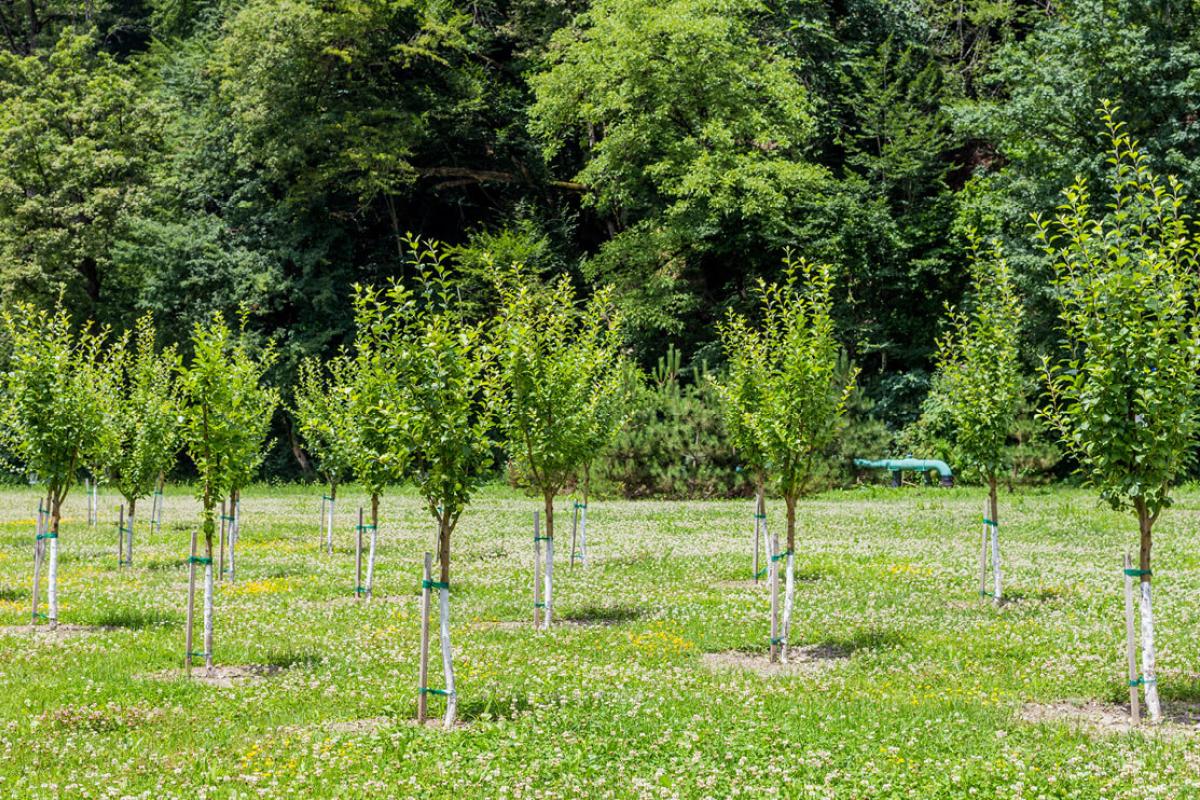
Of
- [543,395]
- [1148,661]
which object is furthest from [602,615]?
[1148,661]

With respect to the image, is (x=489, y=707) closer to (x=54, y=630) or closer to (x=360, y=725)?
(x=360, y=725)

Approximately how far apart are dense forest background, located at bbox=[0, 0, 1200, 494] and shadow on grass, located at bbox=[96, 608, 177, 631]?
2702cm

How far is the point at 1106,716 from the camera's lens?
14273 mm

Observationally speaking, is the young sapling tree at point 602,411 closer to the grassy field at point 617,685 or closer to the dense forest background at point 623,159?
the grassy field at point 617,685

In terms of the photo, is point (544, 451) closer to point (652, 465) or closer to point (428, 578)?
point (428, 578)

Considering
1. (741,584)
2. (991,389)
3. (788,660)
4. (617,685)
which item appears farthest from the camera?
(741,584)

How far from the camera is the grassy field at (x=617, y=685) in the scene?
1166 cm

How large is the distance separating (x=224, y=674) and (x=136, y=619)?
5.22 metres

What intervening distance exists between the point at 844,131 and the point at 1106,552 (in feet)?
126

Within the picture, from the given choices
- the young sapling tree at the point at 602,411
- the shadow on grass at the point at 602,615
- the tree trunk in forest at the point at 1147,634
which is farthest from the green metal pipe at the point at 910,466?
the tree trunk in forest at the point at 1147,634

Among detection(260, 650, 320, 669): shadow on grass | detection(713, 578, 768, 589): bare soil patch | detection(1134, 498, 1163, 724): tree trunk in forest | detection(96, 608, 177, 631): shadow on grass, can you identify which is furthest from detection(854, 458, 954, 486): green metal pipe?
detection(260, 650, 320, 669): shadow on grass

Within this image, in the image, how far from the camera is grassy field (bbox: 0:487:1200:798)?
11.7m

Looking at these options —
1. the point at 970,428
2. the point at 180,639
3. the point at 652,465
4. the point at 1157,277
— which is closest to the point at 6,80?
the point at 652,465

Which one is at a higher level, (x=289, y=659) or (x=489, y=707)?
(x=489, y=707)
